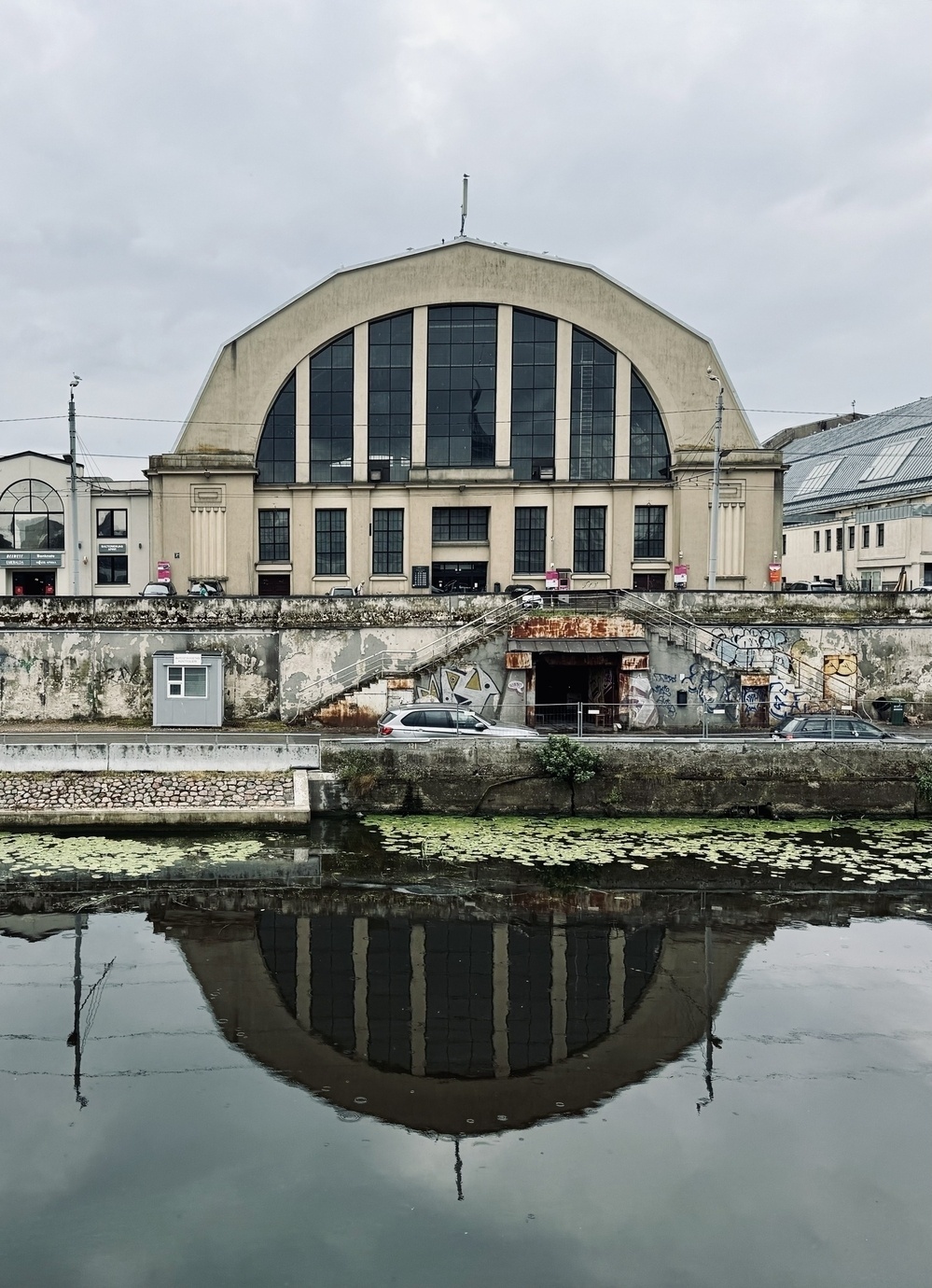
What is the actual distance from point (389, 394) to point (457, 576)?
26.8ft

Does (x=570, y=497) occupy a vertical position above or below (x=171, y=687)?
above

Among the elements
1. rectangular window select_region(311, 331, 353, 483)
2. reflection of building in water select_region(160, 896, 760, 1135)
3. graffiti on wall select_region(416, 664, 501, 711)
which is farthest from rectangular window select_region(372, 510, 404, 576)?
reflection of building in water select_region(160, 896, 760, 1135)

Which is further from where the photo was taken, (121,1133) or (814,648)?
(814,648)

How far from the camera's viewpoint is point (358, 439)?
40.8 meters

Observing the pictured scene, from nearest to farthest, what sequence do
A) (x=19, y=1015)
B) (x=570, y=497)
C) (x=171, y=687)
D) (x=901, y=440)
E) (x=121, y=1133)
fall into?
1. (x=121, y=1133)
2. (x=19, y=1015)
3. (x=171, y=687)
4. (x=570, y=497)
5. (x=901, y=440)

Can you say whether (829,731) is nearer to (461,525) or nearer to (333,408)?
(461,525)

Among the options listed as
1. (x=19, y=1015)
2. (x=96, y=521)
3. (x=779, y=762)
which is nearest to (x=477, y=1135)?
(x=19, y=1015)

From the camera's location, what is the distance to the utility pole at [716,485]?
1463 inches

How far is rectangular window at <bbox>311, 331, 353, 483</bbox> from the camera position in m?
41.0

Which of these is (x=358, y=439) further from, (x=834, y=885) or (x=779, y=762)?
(x=834, y=885)

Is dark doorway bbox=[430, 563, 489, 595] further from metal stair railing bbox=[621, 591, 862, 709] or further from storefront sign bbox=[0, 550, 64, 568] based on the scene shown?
storefront sign bbox=[0, 550, 64, 568]

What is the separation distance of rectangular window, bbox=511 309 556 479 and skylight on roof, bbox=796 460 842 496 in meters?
31.2

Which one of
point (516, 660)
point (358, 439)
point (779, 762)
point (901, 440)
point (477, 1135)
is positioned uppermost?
point (901, 440)

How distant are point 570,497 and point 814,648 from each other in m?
12.9
